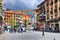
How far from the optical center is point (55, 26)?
86.4 metres

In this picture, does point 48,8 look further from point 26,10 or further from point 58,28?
point 26,10

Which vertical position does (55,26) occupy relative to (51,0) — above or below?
below

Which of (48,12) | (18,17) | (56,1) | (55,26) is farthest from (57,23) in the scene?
(18,17)

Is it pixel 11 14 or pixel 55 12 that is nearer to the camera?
pixel 55 12

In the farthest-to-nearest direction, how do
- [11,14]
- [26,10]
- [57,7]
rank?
[11,14] → [26,10] → [57,7]

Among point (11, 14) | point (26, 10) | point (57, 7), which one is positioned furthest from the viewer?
point (11, 14)

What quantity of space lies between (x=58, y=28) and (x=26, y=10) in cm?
3469

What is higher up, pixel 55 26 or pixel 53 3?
pixel 53 3

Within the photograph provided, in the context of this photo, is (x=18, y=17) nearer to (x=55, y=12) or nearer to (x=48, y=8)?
(x=48, y=8)

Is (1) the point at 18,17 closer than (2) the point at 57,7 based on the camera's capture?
No

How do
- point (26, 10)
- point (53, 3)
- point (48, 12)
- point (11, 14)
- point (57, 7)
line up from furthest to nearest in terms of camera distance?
point (11, 14)
point (26, 10)
point (48, 12)
point (53, 3)
point (57, 7)

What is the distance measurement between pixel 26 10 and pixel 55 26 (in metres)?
33.7

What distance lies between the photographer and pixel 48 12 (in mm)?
97438

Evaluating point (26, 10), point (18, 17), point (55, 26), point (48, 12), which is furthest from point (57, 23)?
point (18, 17)
